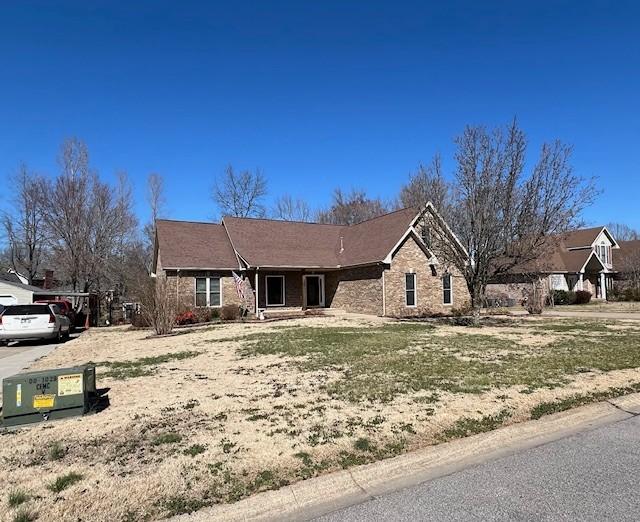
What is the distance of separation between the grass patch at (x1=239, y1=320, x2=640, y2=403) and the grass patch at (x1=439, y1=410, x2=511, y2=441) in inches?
33.9

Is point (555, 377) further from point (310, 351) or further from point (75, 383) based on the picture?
point (75, 383)

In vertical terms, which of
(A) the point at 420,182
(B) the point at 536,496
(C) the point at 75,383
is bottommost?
(B) the point at 536,496

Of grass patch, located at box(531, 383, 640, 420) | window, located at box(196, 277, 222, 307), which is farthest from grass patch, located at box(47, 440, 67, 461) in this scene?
window, located at box(196, 277, 222, 307)

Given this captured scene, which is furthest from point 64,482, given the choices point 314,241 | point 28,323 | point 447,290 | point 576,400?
point 314,241

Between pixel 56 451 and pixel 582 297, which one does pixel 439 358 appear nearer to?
pixel 56 451

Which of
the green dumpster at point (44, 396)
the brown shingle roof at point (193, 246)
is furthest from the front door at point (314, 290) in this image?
the green dumpster at point (44, 396)

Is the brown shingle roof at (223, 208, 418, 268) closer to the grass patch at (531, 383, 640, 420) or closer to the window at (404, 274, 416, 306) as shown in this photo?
the window at (404, 274, 416, 306)

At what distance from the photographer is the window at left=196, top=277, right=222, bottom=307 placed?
24594 millimetres

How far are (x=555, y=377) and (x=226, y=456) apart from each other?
19.7 ft

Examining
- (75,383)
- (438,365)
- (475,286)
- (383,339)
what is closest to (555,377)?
(438,365)

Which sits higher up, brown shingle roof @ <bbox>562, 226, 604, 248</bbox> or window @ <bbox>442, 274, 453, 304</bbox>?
brown shingle roof @ <bbox>562, 226, 604, 248</bbox>

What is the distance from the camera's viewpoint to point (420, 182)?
20719 millimetres

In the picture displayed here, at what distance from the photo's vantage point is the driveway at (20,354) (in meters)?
11.1

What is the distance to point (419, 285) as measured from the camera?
83.3ft
